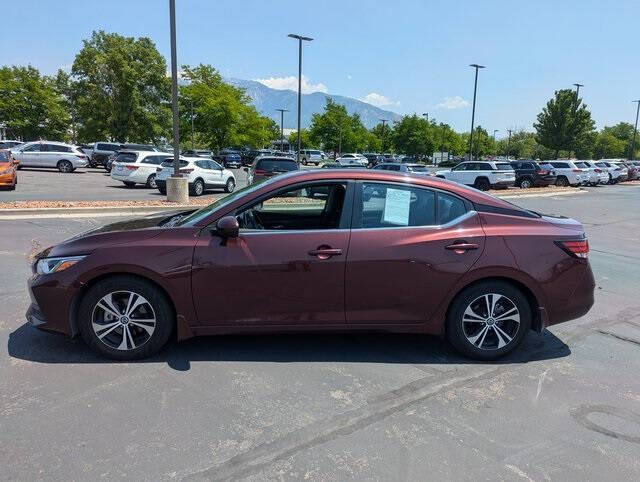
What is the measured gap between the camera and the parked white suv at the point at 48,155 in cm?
3016

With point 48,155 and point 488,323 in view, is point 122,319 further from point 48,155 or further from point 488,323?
point 48,155

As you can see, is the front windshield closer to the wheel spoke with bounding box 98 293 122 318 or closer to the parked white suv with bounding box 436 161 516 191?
the wheel spoke with bounding box 98 293 122 318

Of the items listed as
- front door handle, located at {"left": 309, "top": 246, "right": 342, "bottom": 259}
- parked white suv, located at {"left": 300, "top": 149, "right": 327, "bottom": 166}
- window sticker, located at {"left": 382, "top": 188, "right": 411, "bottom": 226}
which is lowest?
front door handle, located at {"left": 309, "top": 246, "right": 342, "bottom": 259}

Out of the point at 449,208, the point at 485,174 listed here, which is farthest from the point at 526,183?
the point at 449,208

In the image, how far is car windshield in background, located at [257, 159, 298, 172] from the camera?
1742cm

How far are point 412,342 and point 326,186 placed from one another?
166 centimetres

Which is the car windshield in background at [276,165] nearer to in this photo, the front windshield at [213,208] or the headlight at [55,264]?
the front windshield at [213,208]

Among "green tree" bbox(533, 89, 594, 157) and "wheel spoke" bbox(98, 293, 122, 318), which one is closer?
"wheel spoke" bbox(98, 293, 122, 318)

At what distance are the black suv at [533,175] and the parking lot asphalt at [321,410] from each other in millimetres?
27569

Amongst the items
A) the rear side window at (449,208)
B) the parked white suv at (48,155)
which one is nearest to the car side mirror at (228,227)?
the rear side window at (449,208)

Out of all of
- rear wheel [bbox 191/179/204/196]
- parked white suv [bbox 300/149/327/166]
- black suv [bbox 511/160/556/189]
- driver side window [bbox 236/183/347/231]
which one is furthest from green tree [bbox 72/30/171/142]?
driver side window [bbox 236/183/347/231]

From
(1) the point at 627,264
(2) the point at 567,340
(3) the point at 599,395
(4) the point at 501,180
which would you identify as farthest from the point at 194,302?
(4) the point at 501,180

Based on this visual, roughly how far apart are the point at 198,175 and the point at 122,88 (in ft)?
121

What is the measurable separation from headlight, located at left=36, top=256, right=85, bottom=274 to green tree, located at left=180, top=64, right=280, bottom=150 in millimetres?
56807
